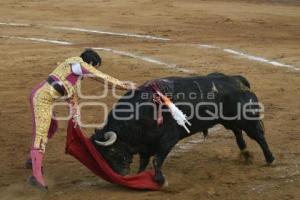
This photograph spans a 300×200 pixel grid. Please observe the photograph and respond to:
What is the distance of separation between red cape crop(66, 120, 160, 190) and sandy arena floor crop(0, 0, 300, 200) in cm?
12

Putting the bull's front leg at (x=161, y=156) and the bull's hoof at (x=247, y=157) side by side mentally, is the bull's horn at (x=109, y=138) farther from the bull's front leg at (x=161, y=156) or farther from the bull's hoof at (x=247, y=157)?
the bull's hoof at (x=247, y=157)

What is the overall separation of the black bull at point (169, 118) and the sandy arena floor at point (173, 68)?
1.30 ft

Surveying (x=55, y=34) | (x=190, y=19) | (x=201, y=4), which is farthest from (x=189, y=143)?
(x=201, y=4)

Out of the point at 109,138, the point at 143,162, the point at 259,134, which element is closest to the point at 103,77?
the point at 109,138

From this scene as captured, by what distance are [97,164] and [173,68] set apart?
715 cm

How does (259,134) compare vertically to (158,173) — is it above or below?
above

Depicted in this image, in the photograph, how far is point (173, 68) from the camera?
45.8ft

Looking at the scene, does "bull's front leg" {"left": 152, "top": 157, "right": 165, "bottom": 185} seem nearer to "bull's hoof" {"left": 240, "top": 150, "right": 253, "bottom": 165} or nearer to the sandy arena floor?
the sandy arena floor

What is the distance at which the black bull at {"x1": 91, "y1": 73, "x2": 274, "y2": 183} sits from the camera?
7.04 meters

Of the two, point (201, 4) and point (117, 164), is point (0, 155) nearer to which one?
point (117, 164)

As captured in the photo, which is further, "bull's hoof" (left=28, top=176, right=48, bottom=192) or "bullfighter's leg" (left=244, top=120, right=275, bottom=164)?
"bullfighter's leg" (left=244, top=120, right=275, bottom=164)

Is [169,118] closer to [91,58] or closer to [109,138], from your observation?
[109,138]

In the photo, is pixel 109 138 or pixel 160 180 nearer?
pixel 109 138

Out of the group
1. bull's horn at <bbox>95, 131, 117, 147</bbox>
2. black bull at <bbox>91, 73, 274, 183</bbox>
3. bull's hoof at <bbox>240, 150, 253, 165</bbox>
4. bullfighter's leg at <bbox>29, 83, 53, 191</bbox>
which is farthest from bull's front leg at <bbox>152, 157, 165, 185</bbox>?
bull's hoof at <bbox>240, 150, 253, 165</bbox>
